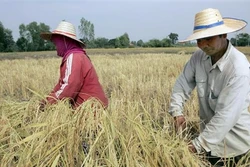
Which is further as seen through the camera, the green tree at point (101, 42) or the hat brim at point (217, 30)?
the green tree at point (101, 42)

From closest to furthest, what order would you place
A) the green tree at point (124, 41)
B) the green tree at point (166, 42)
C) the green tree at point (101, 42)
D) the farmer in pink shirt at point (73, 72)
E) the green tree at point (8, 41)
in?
the farmer in pink shirt at point (73, 72) < the green tree at point (8, 41) < the green tree at point (166, 42) < the green tree at point (124, 41) < the green tree at point (101, 42)

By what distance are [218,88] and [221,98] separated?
20cm

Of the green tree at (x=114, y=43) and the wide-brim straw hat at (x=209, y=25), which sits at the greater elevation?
the wide-brim straw hat at (x=209, y=25)

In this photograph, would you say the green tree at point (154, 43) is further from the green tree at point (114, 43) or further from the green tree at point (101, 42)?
the green tree at point (101, 42)

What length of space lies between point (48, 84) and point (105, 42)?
6612cm

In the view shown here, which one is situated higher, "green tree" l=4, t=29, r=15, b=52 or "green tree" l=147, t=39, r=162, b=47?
"green tree" l=4, t=29, r=15, b=52

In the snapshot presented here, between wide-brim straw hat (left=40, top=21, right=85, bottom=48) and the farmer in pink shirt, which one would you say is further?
wide-brim straw hat (left=40, top=21, right=85, bottom=48)

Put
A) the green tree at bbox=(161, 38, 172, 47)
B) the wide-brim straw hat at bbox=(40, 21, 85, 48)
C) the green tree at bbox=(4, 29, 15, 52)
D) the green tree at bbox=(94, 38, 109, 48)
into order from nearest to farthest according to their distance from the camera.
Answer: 1. the wide-brim straw hat at bbox=(40, 21, 85, 48)
2. the green tree at bbox=(4, 29, 15, 52)
3. the green tree at bbox=(161, 38, 172, 47)
4. the green tree at bbox=(94, 38, 109, 48)

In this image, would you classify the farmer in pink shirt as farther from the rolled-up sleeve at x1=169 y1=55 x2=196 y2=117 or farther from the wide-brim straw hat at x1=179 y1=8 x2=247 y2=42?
the wide-brim straw hat at x1=179 y1=8 x2=247 y2=42

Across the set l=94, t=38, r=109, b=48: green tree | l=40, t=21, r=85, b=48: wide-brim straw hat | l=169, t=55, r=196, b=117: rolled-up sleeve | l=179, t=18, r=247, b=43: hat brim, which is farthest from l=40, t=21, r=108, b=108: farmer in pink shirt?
l=94, t=38, r=109, b=48: green tree

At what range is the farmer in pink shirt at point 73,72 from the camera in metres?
2.58

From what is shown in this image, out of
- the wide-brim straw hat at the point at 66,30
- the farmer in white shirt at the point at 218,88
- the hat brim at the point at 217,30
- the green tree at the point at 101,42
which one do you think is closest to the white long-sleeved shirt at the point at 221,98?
the farmer in white shirt at the point at 218,88

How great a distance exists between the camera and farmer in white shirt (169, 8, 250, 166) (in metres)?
1.88

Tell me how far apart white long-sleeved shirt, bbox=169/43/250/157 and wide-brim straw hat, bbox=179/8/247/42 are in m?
0.17
